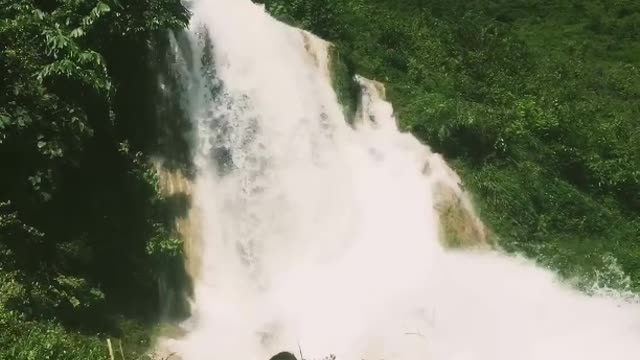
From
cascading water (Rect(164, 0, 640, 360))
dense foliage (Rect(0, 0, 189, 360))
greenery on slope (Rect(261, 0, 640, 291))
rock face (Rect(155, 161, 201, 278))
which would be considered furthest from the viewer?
greenery on slope (Rect(261, 0, 640, 291))

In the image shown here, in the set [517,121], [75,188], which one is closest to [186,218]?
[75,188]

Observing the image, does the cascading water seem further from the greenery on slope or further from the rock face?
the greenery on slope

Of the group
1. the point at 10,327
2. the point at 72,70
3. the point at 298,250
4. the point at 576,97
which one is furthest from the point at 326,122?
the point at 576,97

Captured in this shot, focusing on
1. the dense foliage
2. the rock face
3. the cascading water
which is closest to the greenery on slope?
the cascading water

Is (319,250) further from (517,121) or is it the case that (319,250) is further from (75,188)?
(517,121)

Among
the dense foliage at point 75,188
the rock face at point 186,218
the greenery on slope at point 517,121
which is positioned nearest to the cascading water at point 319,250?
the rock face at point 186,218

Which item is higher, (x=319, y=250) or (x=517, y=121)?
(x=517, y=121)

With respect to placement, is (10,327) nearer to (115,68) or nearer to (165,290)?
(165,290)

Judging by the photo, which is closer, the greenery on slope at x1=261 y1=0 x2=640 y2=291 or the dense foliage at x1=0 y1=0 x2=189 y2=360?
the dense foliage at x1=0 y1=0 x2=189 y2=360
